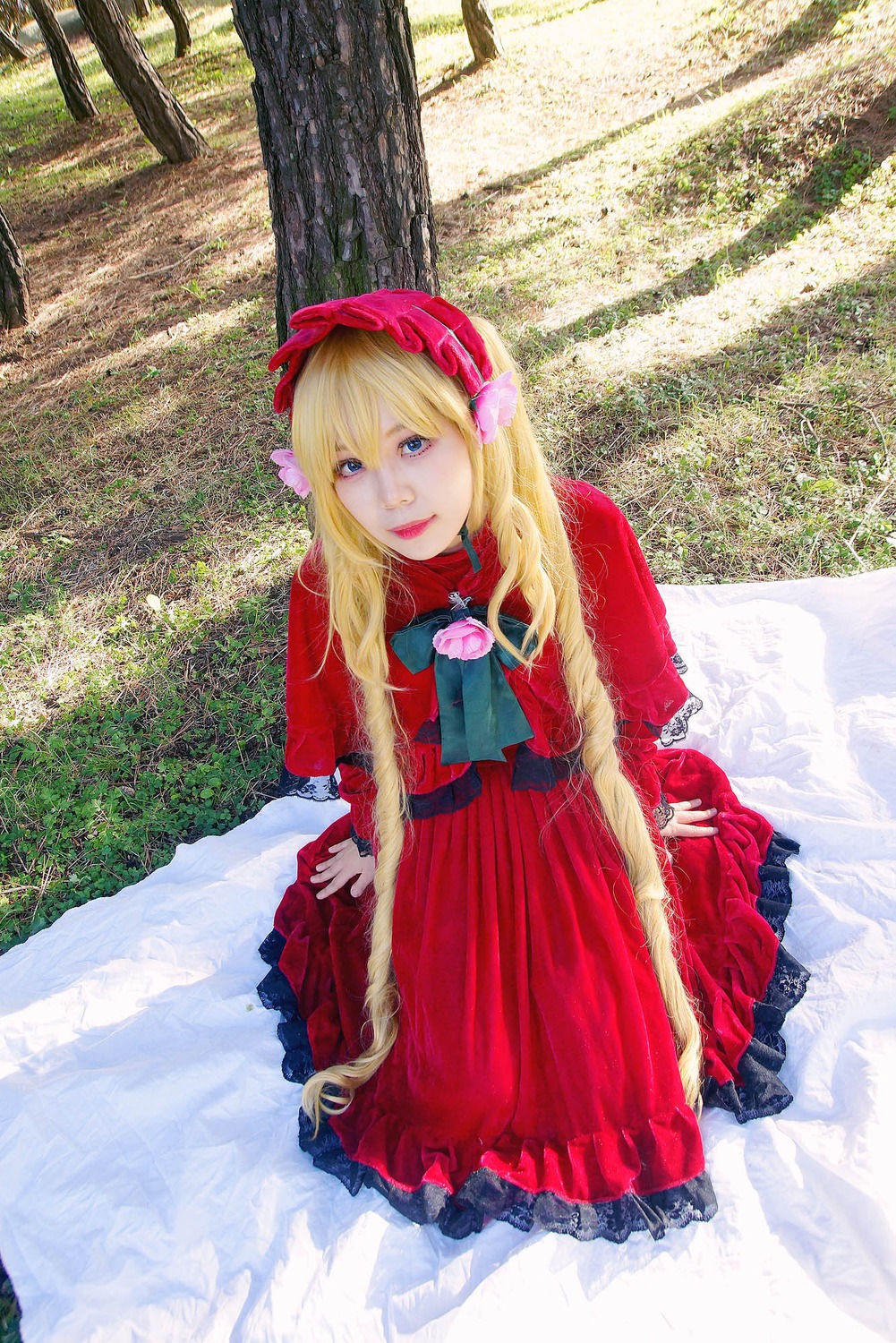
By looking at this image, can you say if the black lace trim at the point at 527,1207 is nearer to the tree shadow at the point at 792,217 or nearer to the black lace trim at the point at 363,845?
the black lace trim at the point at 363,845

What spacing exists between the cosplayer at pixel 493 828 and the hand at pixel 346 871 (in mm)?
212

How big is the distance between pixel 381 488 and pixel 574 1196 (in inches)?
56.0

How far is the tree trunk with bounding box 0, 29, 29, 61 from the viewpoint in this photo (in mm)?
14570

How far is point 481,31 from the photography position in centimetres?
823

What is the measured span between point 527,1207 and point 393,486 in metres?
1.42

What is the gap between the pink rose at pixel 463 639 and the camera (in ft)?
5.57

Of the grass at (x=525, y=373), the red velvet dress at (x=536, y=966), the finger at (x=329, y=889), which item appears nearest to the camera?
the red velvet dress at (x=536, y=966)

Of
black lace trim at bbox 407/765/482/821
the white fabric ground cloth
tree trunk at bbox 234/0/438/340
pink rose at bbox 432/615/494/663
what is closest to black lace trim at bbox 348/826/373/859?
black lace trim at bbox 407/765/482/821

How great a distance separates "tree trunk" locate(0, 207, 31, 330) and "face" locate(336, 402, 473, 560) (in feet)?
19.5

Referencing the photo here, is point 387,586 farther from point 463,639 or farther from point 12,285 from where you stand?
point 12,285

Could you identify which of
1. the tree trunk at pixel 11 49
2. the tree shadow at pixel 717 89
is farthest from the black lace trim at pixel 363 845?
the tree trunk at pixel 11 49

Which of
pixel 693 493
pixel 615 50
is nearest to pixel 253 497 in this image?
pixel 693 493

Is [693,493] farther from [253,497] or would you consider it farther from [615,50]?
[615,50]

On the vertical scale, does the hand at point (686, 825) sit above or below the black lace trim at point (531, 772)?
below
